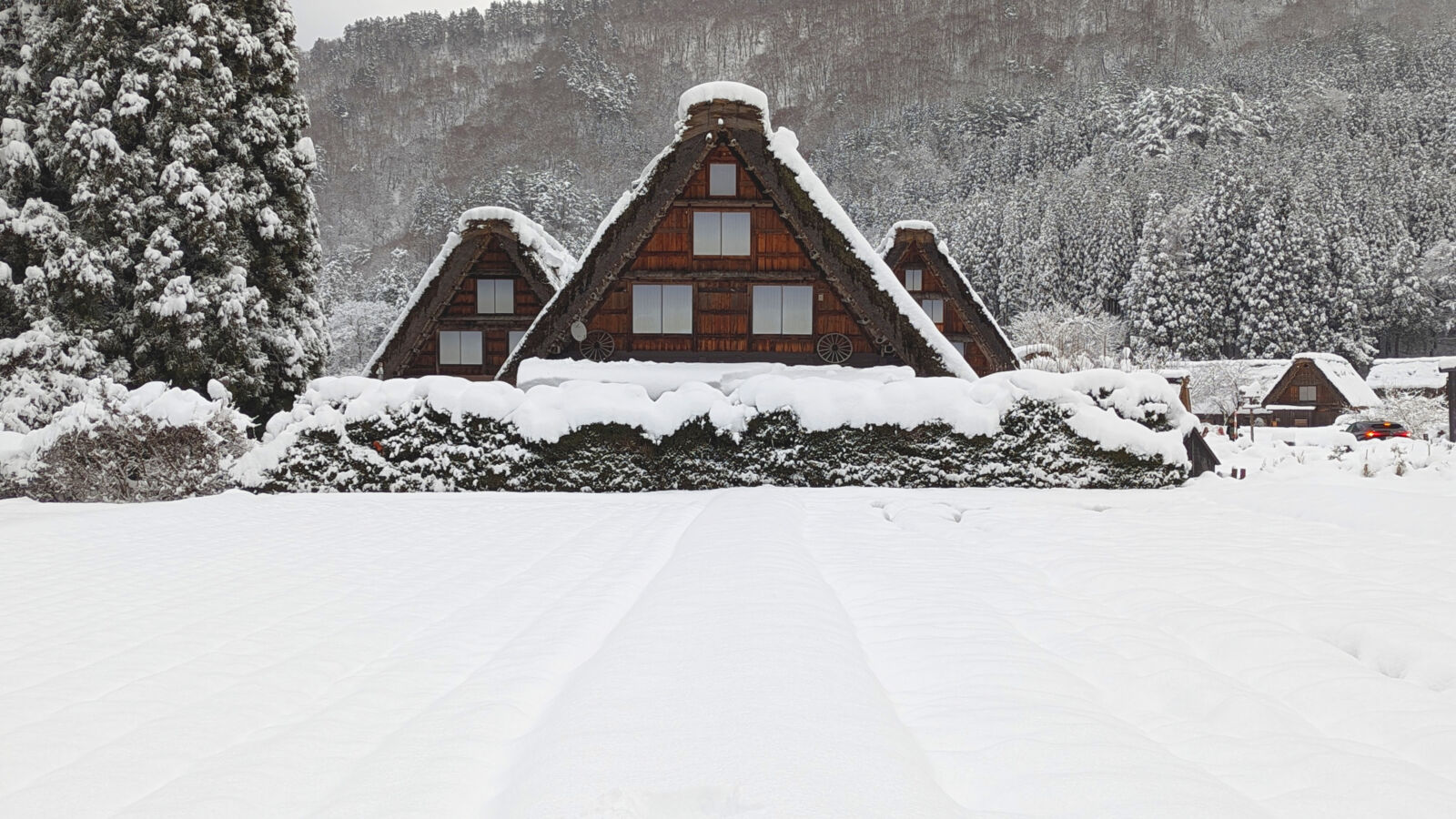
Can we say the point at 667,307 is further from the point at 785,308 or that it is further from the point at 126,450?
the point at 126,450

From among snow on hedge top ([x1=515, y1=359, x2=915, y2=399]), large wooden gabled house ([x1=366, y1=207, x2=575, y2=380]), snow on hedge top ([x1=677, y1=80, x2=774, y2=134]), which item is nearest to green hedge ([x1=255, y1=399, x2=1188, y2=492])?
snow on hedge top ([x1=515, y1=359, x2=915, y2=399])

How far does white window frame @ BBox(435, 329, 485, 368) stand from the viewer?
22.1m

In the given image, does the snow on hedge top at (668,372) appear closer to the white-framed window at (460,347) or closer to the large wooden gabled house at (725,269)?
→ the large wooden gabled house at (725,269)

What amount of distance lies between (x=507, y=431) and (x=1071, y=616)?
9.00 m

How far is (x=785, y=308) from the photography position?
17609 mm

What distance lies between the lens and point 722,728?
253cm

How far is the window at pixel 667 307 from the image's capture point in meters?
17.7

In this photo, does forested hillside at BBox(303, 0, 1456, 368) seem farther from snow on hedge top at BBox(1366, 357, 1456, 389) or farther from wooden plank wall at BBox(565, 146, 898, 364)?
wooden plank wall at BBox(565, 146, 898, 364)

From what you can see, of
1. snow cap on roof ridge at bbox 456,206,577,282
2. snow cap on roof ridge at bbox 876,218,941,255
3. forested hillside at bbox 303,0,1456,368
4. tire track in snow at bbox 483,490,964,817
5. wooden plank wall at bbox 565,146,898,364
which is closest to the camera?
tire track in snow at bbox 483,490,964,817

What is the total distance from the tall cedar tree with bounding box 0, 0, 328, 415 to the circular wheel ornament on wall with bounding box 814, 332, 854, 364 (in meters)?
11.8

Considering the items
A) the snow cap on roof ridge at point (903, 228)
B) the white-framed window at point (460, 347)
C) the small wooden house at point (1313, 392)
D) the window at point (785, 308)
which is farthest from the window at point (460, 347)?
the small wooden house at point (1313, 392)

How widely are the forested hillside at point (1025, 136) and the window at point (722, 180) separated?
4786cm

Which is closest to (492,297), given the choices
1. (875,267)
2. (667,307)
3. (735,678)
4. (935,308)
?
(667,307)

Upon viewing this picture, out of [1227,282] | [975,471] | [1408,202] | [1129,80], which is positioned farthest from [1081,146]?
[975,471]
